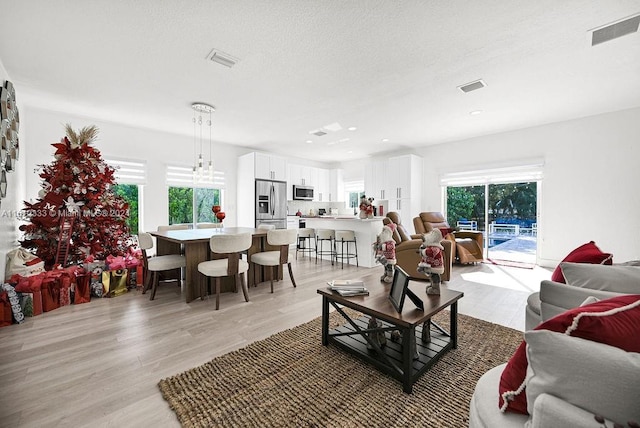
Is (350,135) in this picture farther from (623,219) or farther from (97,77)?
(623,219)

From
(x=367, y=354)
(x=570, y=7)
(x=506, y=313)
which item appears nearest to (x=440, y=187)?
(x=506, y=313)

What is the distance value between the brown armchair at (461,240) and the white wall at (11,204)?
5.72m

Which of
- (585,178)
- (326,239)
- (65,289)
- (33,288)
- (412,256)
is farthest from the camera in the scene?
(326,239)

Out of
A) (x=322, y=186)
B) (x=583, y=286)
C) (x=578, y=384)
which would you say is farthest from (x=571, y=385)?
(x=322, y=186)

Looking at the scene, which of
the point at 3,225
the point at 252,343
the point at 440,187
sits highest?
the point at 440,187

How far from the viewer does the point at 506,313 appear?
9.38 ft

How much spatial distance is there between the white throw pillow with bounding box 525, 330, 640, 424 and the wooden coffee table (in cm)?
83

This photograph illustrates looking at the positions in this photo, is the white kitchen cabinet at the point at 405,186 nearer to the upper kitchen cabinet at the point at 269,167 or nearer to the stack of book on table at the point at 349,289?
the upper kitchen cabinet at the point at 269,167

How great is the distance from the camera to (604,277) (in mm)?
1400

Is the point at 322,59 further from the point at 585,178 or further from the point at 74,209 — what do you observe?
the point at 585,178

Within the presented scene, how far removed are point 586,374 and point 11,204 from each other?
17.0 ft

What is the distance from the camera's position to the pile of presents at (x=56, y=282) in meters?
2.66

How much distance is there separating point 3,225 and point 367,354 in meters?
4.00

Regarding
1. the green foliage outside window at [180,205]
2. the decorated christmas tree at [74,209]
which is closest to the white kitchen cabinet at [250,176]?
the green foliage outside window at [180,205]
